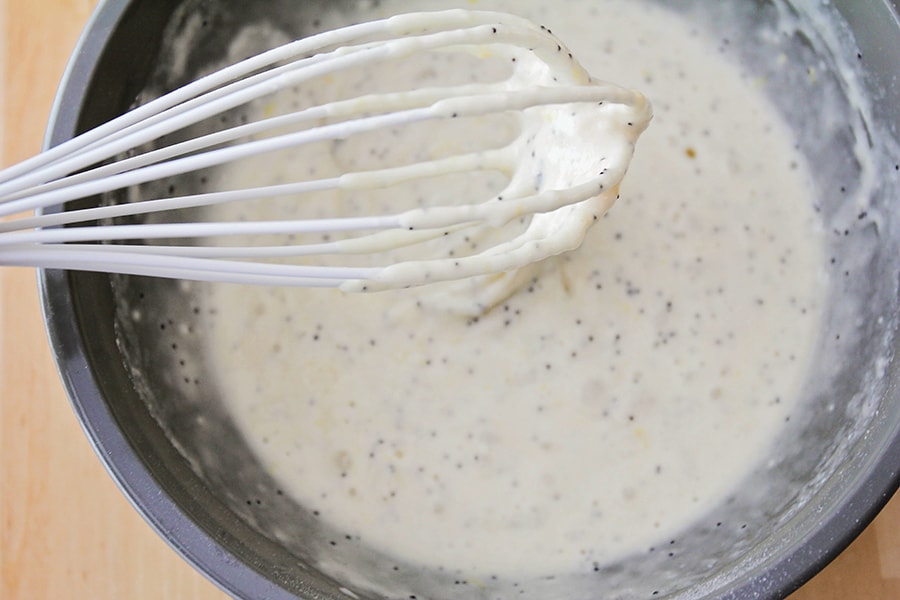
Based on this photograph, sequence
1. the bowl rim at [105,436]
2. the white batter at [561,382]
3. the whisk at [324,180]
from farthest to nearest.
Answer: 1. the white batter at [561,382]
2. the bowl rim at [105,436]
3. the whisk at [324,180]

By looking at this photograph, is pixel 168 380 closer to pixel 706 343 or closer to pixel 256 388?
pixel 256 388

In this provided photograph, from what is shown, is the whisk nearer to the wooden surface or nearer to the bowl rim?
the bowl rim

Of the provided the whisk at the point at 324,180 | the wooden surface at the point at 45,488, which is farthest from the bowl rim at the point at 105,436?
the wooden surface at the point at 45,488

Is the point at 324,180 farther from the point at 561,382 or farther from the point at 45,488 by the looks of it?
the point at 45,488

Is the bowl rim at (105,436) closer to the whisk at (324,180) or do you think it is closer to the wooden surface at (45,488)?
the whisk at (324,180)

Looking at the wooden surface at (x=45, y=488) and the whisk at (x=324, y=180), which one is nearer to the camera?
the whisk at (x=324, y=180)

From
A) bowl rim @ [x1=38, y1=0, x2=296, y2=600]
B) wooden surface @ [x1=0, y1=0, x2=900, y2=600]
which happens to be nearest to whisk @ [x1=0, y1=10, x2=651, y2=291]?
bowl rim @ [x1=38, y1=0, x2=296, y2=600]

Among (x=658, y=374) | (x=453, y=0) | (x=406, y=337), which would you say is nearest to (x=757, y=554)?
(x=658, y=374)
